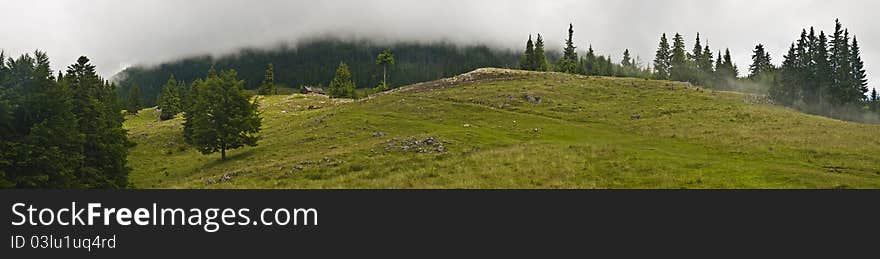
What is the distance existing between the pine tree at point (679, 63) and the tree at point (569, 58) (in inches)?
871

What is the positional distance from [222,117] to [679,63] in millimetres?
109009

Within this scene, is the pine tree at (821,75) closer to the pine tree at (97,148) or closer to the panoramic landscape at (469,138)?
the panoramic landscape at (469,138)

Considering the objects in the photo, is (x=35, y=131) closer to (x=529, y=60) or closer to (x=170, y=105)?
(x=170, y=105)

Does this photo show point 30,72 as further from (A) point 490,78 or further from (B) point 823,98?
(B) point 823,98

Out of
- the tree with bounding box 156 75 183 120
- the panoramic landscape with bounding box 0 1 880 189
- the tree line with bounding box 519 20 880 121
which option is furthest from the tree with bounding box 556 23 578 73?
the tree with bounding box 156 75 183 120

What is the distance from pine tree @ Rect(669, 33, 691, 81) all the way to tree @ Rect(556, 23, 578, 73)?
72.6 feet

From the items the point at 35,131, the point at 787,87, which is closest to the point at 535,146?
the point at 35,131

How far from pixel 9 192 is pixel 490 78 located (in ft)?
294

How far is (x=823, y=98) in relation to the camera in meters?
85.5

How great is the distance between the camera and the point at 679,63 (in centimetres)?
12612

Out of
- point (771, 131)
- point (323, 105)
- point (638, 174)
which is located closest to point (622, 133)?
point (771, 131)

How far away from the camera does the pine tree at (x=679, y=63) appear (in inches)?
4808

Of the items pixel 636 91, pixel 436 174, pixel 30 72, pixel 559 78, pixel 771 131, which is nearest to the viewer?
pixel 30 72

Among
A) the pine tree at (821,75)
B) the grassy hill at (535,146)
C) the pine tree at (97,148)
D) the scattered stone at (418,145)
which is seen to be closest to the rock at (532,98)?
the grassy hill at (535,146)
